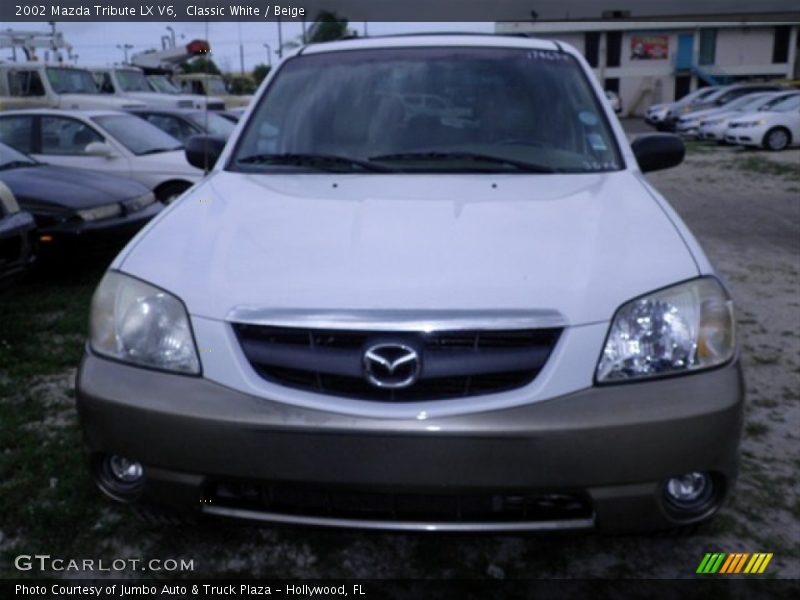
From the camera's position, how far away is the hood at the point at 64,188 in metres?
6.24

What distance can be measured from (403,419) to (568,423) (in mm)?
400

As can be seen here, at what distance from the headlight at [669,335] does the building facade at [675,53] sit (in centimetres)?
5190

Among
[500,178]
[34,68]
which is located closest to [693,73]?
[34,68]

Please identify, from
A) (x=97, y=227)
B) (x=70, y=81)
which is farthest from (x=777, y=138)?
(x=97, y=227)

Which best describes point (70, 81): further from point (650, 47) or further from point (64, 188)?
point (650, 47)

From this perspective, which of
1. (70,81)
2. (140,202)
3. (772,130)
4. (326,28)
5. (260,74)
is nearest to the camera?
(140,202)

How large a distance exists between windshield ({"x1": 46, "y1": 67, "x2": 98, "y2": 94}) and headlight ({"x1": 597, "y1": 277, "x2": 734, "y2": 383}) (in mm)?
16068

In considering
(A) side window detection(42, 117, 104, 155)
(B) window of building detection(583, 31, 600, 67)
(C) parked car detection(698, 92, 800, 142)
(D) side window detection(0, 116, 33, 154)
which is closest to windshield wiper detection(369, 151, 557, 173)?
(A) side window detection(42, 117, 104, 155)

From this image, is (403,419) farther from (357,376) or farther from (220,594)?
(220,594)

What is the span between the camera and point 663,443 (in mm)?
2090

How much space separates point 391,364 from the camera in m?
2.11

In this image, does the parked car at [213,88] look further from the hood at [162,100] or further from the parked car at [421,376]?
the parked car at [421,376]

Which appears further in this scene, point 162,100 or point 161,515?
point 162,100

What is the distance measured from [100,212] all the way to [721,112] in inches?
820
